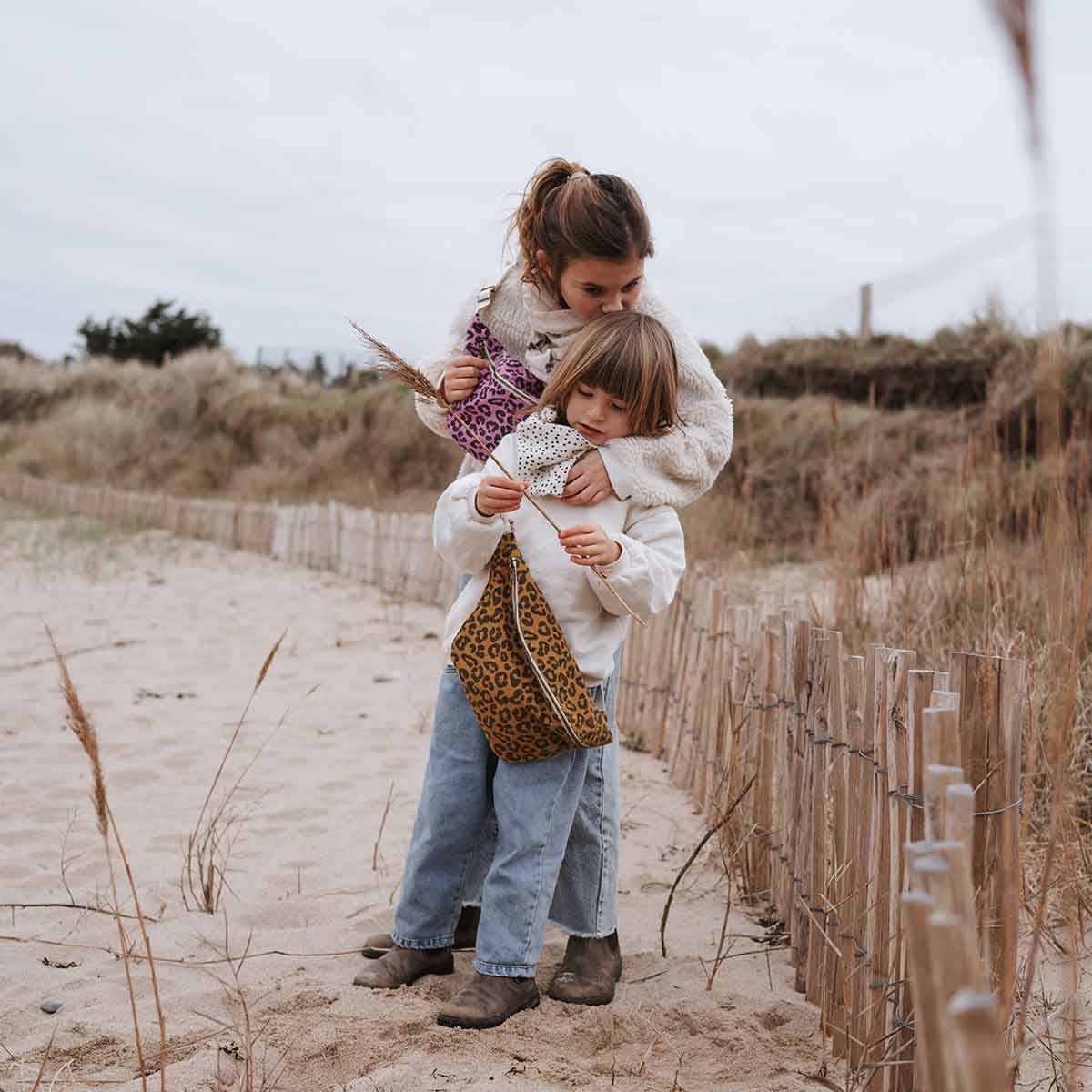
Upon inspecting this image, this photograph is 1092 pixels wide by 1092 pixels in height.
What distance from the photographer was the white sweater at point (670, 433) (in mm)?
1922

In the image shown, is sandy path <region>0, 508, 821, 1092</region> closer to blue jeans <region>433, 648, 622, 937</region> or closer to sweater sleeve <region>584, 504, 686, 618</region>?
blue jeans <region>433, 648, 622, 937</region>

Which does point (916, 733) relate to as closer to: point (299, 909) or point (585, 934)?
point (585, 934)

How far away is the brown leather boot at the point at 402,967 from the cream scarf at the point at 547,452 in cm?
94

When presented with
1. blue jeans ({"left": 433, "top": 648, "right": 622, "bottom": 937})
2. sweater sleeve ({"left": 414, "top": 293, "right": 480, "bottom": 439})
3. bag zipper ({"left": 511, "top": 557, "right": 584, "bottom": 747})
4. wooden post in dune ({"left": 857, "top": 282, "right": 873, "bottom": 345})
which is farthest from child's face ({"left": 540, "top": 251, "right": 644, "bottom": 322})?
wooden post in dune ({"left": 857, "top": 282, "right": 873, "bottom": 345})

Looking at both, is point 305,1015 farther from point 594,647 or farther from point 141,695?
point 141,695

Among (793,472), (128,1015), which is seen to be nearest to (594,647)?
(128,1015)

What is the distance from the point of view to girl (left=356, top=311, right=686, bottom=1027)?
73.1 inches

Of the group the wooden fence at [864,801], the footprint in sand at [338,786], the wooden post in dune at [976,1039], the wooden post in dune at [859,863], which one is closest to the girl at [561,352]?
the wooden fence at [864,801]

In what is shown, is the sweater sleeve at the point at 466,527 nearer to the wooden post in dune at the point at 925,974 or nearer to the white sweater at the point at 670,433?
the white sweater at the point at 670,433

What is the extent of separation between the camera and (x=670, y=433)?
1948 mm

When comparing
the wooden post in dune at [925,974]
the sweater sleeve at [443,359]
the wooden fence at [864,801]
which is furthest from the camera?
the sweater sleeve at [443,359]

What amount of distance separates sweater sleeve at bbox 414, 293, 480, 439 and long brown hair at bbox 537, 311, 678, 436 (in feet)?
Result: 0.98

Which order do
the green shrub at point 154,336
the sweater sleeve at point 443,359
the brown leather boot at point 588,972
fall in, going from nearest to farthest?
the brown leather boot at point 588,972, the sweater sleeve at point 443,359, the green shrub at point 154,336

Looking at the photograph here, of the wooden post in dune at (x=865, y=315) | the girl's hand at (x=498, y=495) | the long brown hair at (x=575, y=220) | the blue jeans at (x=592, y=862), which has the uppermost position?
the wooden post in dune at (x=865, y=315)
